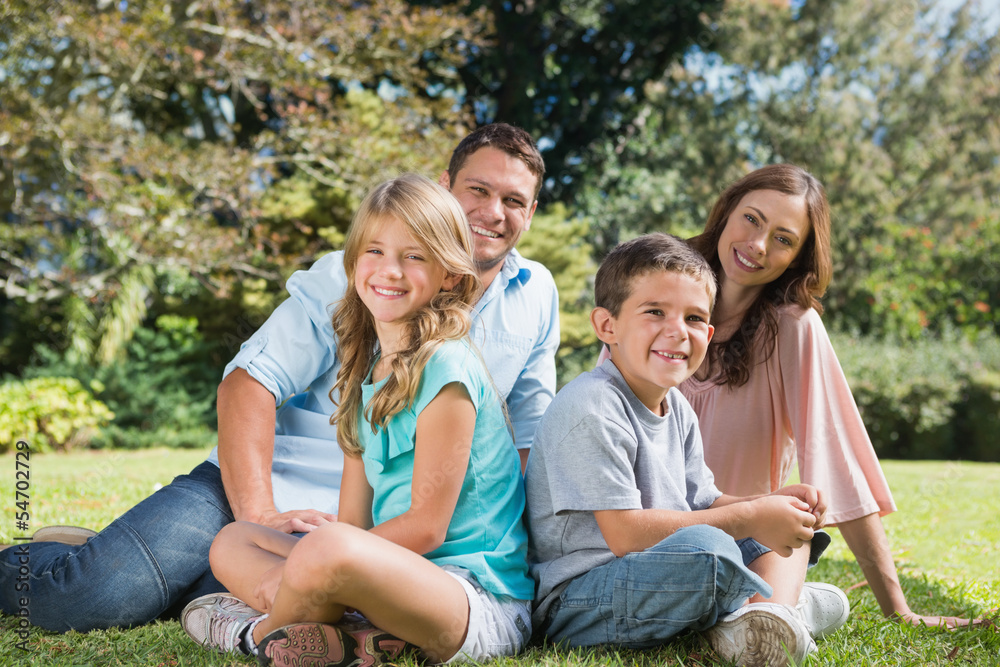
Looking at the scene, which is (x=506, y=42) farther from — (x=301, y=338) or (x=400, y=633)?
(x=400, y=633)

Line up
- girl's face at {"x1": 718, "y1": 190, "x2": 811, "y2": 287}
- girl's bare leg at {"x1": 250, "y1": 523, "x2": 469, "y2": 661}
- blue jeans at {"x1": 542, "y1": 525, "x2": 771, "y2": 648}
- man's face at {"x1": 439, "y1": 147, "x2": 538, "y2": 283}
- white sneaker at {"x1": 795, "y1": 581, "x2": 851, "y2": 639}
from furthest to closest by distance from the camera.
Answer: man's face at {"x1": 439, "y1": 147, "x2": 538, "y2": 283} → girl's face at {"x1": 718, "y1": 190, "x2": 811, "y2": 287} → white sneaker at {"x1": 795, "y1": 581, "x2": 851, "y2": 639} → blue jeans at {"x1": 542, "y1": 525, "x2": 771, "y2": 648} → girl's bare leg at {"x1": 250, "y1": 523, "x2": 469, "y2": 661}

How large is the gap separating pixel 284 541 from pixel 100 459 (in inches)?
271

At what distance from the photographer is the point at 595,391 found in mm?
2143

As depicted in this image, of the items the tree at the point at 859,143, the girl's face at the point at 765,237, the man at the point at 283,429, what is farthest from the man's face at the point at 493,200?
the tree at the point at 859,143

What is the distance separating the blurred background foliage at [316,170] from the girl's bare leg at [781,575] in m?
7.20

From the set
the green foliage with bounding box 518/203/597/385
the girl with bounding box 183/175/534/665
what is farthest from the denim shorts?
the green foliage with bounding box 518/203/597/385

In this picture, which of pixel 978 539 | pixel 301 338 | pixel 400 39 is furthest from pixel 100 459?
pixel 978 539

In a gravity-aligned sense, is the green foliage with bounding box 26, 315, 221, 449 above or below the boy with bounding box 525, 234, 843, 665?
below

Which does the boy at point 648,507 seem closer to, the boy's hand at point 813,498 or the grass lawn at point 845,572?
the boy's hand at point 813,498

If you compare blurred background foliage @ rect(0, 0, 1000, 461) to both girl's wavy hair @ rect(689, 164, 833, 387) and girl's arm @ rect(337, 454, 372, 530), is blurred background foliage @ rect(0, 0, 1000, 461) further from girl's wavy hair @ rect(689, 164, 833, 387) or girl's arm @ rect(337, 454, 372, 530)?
girl's arm @ rect(337, 454, 372, 530)

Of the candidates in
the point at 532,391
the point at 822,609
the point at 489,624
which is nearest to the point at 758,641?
the point at 822,609

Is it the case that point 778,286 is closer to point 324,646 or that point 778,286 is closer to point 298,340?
point 298,340

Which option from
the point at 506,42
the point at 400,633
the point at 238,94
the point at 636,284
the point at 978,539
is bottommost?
the point at 978,539

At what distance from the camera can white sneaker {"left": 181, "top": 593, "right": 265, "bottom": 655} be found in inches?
81.2
